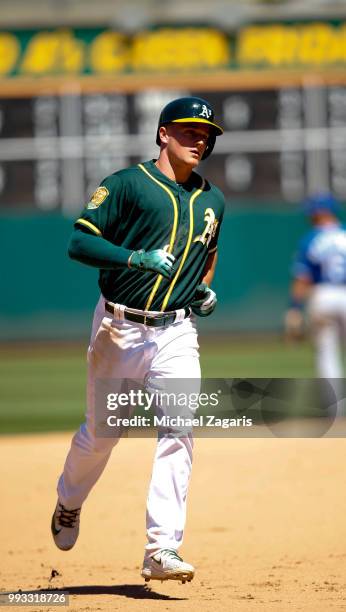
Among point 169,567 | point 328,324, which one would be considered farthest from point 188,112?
point 328,324

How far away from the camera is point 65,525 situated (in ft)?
17.6

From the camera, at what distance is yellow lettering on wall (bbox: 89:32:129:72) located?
1848 cm

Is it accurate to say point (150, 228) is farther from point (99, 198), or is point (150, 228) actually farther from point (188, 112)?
point (188, 112)

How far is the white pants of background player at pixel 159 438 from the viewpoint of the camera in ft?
15.4

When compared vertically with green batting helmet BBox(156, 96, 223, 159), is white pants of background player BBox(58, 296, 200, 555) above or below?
below

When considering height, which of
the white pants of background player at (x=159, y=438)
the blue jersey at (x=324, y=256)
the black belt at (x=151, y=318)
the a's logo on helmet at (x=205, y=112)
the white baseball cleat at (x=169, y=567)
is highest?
the blue jersey at (x=324, y=256)

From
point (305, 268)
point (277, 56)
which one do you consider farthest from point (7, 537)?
point (277, 56)

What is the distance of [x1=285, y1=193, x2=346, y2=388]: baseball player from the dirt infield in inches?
61.7

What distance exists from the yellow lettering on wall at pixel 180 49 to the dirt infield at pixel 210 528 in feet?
34.0

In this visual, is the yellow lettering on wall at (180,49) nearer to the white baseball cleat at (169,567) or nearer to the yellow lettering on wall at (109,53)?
the yellow lettering on wall at (109,53)

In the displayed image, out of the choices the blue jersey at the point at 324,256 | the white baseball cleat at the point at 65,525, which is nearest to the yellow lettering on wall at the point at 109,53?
the blue jersey at the point at 324,256

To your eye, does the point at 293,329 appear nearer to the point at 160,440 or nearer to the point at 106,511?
the point at 106,511

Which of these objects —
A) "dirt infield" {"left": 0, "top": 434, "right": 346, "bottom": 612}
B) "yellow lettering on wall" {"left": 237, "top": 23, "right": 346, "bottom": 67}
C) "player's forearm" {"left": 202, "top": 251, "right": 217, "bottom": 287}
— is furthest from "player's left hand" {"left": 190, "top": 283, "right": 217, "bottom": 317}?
"yellow lettering on wall" {"left": 237, "top": 23, "right": 346, "bottom": 67}

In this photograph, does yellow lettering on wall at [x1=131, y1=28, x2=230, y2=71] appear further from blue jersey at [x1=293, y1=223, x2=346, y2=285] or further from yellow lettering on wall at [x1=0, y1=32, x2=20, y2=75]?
blue jersey at [x1=293, y1=223, x2=346, y2=285]
